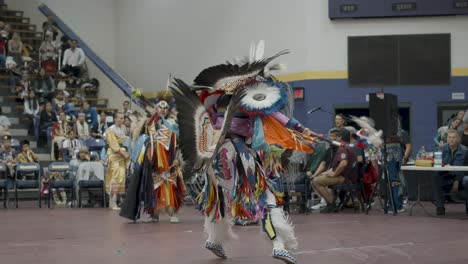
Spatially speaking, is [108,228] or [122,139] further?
[122,139]

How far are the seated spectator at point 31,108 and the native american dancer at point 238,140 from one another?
14.7 m

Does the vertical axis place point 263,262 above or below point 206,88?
below

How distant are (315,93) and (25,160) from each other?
6770 millimetres

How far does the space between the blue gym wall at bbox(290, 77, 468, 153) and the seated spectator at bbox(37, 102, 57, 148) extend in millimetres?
5776

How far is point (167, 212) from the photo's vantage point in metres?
14.1

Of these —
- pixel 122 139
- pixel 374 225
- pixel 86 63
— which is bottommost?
pixel 374 225

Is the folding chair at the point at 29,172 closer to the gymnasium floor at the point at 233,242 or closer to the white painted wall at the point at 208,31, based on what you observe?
the gymnasium floor at the point at 233,242

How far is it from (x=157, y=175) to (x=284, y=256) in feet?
19.7

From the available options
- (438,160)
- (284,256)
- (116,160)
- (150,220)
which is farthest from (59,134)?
(284,256)

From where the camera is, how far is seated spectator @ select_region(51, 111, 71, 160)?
20766mm

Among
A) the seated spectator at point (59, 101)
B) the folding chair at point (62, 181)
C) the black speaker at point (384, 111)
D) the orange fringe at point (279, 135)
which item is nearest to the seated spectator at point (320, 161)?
the black speaker at point (384, 111)

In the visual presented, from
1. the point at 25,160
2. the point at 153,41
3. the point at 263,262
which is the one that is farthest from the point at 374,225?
the point at 153,41

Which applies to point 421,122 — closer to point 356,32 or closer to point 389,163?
point 356,32

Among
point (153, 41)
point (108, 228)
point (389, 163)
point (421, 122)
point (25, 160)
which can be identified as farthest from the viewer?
point (153, 41)
